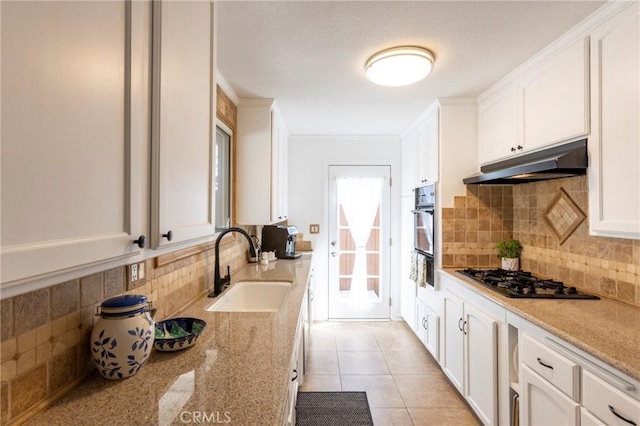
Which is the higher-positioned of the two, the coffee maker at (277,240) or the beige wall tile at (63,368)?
the coffee maker at (277,240)

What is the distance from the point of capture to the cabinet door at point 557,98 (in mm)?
1619

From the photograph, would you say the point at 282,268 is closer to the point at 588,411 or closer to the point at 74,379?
the point at 74,379

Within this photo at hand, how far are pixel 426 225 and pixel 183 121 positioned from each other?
98.2 inches

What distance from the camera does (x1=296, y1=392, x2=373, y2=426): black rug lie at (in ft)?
6.81

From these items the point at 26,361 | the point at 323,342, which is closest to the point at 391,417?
the point at 323,342

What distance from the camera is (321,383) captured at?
253 centimetres

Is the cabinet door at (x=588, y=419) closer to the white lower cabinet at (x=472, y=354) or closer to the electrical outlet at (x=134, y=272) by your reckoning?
the white lower cabinet at (x=472, y=354)

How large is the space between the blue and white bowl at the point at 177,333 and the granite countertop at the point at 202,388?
0.10ft

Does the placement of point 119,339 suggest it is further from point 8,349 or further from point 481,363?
point 481,363

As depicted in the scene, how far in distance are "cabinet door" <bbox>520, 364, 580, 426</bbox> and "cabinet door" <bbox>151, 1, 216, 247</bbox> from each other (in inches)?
63.8

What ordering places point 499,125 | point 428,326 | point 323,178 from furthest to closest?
point 323,178 → point 428,326 → point 499,125

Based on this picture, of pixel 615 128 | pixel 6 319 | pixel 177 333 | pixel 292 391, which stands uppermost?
pixel 615 128

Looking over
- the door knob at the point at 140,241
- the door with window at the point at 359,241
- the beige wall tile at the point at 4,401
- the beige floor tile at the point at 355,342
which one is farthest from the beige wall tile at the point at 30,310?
the door with window at the point at 359,241

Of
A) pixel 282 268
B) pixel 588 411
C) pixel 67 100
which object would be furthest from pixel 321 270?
pixel 67 100
